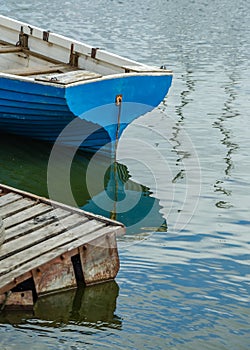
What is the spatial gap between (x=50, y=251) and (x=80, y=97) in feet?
12.8

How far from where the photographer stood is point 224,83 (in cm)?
1714

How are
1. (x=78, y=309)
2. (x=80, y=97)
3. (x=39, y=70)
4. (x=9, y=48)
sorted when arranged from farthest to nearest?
1. (x=9, y=48)
2. (x=39, y=70)
3. (x=80, y=97)
4. (x=78, y=309)

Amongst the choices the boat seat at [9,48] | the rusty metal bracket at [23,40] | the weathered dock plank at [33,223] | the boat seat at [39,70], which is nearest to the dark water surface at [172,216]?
the weathered dock plank at [33,223]

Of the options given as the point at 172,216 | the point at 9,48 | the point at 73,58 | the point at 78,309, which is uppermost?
the point at 9,48

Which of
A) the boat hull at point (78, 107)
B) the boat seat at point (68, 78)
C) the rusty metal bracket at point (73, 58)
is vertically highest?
the rusty metal bracket at point (73, 58)

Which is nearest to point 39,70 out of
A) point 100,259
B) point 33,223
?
point 33,223

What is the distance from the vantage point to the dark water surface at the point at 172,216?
7266 mm

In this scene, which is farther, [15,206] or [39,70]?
[39,70]

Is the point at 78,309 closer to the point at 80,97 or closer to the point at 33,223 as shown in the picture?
the point at 33,223

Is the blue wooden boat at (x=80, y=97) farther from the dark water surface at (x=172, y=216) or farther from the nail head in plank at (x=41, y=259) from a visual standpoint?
the nail head in plank at (x=41, y=259)

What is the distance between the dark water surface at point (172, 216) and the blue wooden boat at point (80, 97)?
0.39 m

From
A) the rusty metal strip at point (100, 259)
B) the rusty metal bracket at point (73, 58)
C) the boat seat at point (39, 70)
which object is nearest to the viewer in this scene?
the rusty metal strip at point (100, 259)

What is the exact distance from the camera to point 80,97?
36.9ft

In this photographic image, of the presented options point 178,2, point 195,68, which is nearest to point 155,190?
point 195,68
